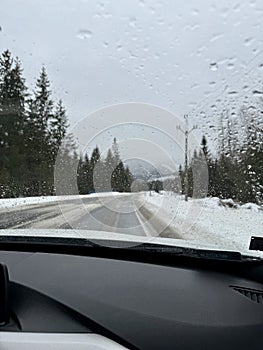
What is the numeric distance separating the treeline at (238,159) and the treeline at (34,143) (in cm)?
133

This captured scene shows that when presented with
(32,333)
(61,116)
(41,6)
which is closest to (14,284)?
(32,333)

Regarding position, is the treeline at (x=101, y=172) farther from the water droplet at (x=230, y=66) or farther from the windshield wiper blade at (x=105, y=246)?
the windshield wiper blade at (x=105, y=246)

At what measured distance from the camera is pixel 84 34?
16.3 ft

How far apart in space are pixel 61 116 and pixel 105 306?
613 cm

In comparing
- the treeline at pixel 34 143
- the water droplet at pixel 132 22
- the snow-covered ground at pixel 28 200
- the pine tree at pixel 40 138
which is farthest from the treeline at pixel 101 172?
the water droplet at pixel 132 22

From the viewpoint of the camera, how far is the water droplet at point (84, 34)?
4.89m

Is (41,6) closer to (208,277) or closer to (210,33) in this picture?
(210,33)

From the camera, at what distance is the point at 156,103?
566 centimetres

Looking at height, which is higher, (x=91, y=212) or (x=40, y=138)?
(x=40, y=138)

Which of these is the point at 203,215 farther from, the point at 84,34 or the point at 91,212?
the point at 84,34

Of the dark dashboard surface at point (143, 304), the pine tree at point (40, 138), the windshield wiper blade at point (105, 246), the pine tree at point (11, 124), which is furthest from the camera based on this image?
the pine tree at point (40, 138)

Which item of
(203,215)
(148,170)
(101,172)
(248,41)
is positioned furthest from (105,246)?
(203,215)

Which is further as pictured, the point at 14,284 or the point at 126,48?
Result: the point at 126,48

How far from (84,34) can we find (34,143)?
462 centimetres
